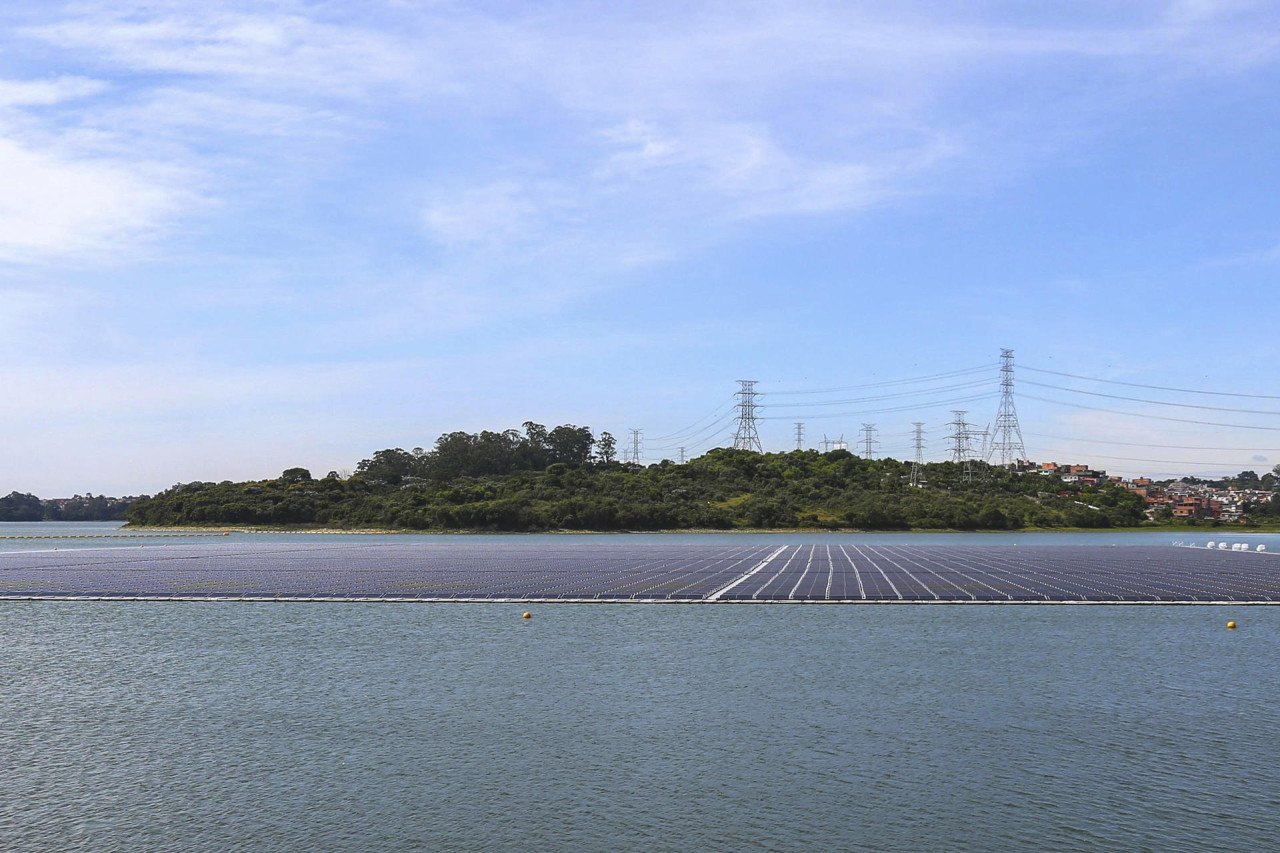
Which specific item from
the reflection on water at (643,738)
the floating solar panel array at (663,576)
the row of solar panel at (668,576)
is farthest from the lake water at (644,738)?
the row of solar panel at (668,576)

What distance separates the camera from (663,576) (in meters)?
81.3

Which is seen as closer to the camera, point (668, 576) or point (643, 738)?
point (643, 738)

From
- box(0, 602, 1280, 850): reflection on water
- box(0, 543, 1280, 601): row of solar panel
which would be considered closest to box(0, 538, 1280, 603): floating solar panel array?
box(0, 543, 1280, 601): row of solar panel

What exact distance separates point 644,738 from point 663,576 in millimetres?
51742

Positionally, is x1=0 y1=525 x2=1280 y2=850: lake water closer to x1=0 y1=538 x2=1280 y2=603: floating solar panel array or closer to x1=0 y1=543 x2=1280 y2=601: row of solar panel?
x1=0 y1=538 x2=1280 y2=603: floating solar panel array

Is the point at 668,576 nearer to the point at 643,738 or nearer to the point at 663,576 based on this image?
the point at 663,576

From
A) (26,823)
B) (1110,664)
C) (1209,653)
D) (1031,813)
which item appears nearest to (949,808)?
(1031,813)

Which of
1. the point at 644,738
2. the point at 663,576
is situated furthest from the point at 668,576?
the point at 644,738

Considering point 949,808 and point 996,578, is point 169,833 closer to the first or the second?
point 949,808

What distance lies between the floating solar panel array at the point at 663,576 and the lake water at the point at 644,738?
43.9 ft

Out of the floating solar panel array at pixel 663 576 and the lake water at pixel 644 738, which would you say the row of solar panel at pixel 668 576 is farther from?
the lake water at pixel 644 738

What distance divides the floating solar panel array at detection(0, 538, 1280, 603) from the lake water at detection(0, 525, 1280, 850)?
13.4m

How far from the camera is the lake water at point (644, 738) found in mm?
21656

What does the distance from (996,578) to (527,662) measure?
46818 millimetres
